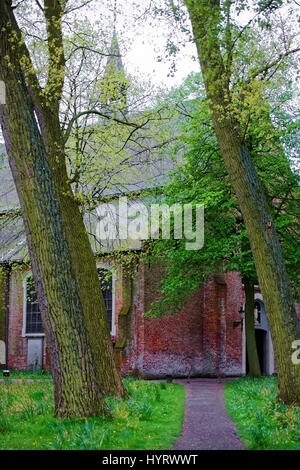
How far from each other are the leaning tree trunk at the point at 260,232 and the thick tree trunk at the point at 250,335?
10515mm

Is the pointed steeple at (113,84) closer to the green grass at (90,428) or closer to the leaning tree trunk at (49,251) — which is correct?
the leaning tree trunk at (49,251)

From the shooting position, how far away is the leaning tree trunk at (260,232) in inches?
390

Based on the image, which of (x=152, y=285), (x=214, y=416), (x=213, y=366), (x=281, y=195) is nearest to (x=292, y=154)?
(x=281, y=195)

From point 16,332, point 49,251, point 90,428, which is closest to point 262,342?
point 16,332

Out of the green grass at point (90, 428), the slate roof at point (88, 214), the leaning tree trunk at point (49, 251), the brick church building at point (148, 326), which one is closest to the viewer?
the green grass at point (90, 428)

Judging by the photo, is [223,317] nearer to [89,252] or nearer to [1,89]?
[89,252]

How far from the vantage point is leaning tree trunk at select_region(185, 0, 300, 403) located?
32.5ft

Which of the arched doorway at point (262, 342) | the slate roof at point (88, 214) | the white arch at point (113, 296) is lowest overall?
the arched doorway at point (262, 342)

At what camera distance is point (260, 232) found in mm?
10234

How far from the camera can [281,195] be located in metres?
20.6

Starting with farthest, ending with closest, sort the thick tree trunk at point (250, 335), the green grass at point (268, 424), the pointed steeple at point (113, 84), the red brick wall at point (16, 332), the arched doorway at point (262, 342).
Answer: the arched doorway at point (262, 342) < the red brick wall at point (16, 332) < the thick tree trunk at point (250, 335) < the pointed steeple at point (113, 84) < the green grass at point (268, 424)

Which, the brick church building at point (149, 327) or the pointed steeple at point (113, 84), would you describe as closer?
the pointed steeple at point (113, 84)

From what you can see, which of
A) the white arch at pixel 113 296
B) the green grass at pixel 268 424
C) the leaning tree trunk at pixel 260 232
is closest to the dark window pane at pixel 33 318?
the white arch at pixel 113 296

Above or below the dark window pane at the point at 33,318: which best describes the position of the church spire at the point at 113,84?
above
